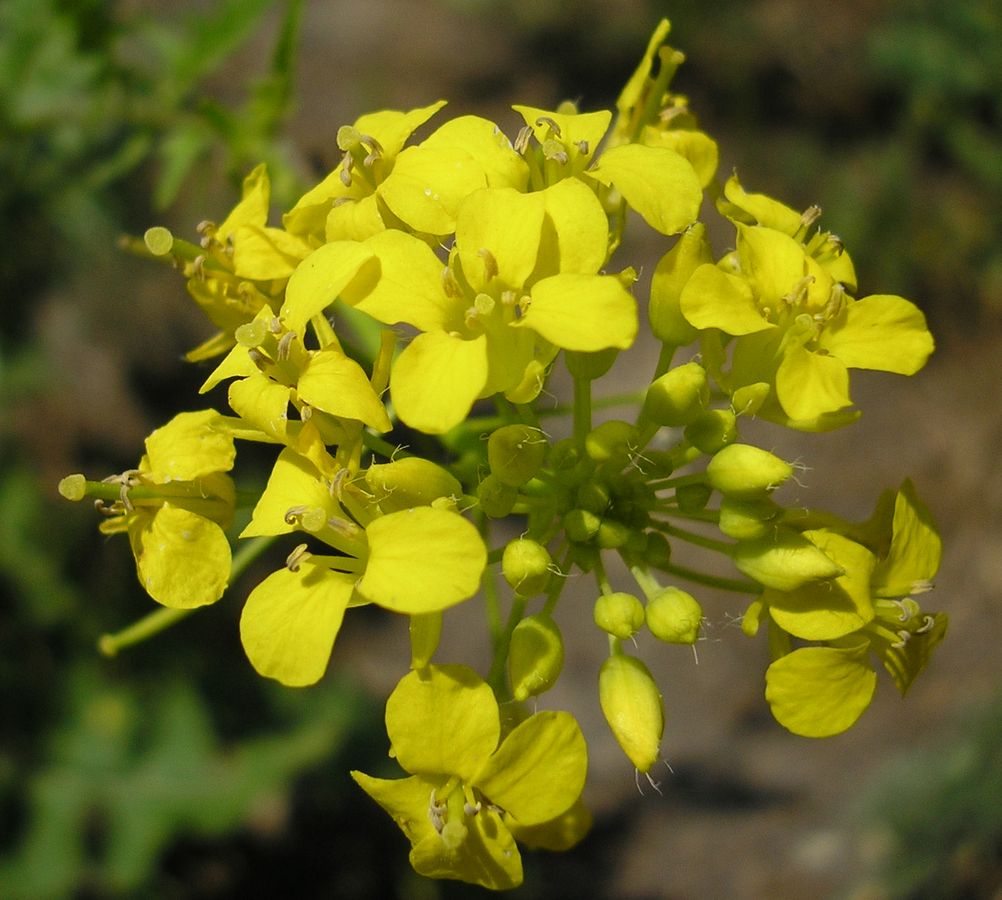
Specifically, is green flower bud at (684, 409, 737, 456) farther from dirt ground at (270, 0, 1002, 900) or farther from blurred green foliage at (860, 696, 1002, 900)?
blurred green foliage at (860, 696, 1002, 900)

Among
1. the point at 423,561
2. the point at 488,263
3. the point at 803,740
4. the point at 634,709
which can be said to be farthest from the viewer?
the point at 803,740

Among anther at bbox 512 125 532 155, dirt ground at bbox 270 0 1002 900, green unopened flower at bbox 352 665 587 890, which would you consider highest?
anther at bbox 512 125 532 155

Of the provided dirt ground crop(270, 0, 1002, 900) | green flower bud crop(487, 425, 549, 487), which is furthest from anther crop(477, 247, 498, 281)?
dirt ground crop(270, 0, 1002, 900)

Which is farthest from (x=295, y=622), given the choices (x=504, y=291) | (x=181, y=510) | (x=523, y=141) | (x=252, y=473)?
(x=252, y=473)

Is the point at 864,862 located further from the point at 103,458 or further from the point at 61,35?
the point at 61,35

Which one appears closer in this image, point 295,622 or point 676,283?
point 295,622

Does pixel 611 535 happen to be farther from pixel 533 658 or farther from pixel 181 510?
pixel 181 510

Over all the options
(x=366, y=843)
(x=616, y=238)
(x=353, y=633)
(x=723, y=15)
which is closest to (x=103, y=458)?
(x=353, y=633)
